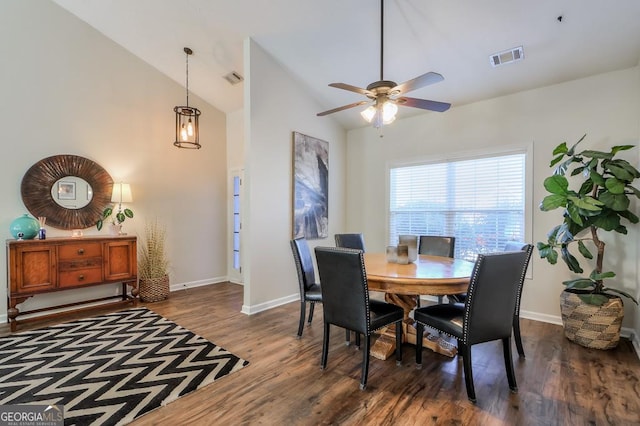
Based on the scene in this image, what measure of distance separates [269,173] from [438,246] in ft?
7.68

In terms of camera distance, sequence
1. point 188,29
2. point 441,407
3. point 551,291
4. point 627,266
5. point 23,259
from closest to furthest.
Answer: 1. point 441,407
2. point 627,266
3. point 23,259
4. point 551,291
5. point 188,29

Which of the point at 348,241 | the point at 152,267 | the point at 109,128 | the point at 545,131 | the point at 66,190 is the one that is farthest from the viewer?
the point at 152,267

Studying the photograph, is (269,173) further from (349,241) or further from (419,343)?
(419,343)

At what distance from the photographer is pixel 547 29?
2.81m

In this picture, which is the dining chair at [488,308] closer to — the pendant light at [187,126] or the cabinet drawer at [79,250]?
the pendant light at [187,126]

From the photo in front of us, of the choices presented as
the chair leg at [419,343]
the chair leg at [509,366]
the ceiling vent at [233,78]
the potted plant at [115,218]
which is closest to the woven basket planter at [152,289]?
the potted plant at [115,218]

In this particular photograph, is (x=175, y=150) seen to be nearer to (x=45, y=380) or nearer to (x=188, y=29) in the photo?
(x=188, y=29)

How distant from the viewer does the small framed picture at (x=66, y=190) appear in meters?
3.88

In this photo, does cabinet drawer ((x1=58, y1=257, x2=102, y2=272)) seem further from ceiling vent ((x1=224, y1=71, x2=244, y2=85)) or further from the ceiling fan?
the ceiling fan

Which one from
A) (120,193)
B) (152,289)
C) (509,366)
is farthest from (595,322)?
(120,193)

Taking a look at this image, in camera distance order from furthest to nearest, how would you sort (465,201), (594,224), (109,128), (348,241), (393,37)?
(109,128) → (465,201) → (348,241) → (393,37) → (594,224)

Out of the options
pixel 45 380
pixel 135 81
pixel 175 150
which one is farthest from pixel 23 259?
pixel 135 81

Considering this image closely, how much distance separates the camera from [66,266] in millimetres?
3557

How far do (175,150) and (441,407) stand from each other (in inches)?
197
